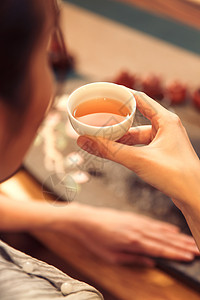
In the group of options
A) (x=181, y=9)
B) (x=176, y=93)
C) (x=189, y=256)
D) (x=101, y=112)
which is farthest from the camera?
(x=176, y=93)

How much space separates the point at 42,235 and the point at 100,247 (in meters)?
0.19

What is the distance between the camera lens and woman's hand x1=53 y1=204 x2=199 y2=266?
104 centimetres

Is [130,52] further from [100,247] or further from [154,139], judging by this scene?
[154,139]

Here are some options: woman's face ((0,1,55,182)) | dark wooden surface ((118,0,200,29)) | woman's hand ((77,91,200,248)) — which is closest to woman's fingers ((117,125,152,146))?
woman's hand ((77,91,200,248))

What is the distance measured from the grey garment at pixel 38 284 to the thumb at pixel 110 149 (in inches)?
9.1

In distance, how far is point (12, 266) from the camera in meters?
0.63

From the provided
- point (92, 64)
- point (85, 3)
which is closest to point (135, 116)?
Answer: point (92, 64)

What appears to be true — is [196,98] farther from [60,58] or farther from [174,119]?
[174,119]

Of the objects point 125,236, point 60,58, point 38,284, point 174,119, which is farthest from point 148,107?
point 60,58

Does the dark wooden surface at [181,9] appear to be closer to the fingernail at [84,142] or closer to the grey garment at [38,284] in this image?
the fingernail at [84,142]

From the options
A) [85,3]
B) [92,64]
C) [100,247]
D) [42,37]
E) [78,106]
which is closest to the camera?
[42,37]

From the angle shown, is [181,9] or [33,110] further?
[181,9]

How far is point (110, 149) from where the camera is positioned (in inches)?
21.9

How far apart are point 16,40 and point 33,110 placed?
0.12 metres
